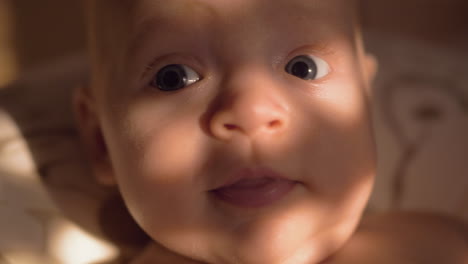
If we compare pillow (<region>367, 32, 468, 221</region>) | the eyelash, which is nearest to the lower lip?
the eyelash

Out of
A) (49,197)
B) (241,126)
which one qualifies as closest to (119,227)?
Answer: (49,197)

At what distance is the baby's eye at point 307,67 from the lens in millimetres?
758

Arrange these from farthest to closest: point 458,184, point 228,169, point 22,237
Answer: point 458,184, point 22,237, point 228,169

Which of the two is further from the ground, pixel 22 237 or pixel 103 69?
pixel 103 69

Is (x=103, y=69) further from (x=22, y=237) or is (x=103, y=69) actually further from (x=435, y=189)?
(x=435, y=189)

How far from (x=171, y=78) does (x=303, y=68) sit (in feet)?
0.57

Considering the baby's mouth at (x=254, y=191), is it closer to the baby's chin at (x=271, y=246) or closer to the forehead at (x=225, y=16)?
the baby's chin at (x=271, y=246)

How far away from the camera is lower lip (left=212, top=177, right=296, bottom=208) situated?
2.30 feet

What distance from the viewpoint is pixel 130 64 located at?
2.52 ft

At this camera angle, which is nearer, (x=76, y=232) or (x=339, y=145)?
(x=339, y=145)

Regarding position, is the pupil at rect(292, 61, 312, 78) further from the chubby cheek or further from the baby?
the chubby cheek

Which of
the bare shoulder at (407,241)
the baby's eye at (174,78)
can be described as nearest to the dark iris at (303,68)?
the baby's eye at (174,78)

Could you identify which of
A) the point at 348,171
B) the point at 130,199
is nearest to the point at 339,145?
the point at 348,171

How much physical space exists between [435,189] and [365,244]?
0.29 meters
